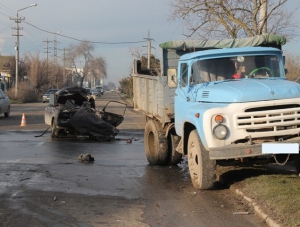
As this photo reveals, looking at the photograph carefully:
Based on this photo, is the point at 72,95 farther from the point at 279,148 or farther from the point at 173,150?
the point at 279,148

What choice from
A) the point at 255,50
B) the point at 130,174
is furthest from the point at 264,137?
the point at 130,174

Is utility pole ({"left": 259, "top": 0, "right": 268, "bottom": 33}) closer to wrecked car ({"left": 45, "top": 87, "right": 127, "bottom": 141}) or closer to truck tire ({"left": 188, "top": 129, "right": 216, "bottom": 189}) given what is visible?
wrecked car ({"left": 45, "top": 87, "right": 127, "bottom": 141})

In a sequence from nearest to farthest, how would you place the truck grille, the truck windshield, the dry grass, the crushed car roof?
1. the dry grass
2. the truck grille
3. the truck windshield
4. the crushed car roof

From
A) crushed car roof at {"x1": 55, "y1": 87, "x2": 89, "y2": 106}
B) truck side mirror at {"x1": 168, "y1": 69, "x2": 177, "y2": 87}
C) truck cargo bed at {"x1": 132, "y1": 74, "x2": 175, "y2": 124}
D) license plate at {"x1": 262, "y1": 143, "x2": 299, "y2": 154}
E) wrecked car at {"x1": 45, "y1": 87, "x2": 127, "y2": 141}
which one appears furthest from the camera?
crushed car roof at {"x1": 55, "y1": 87, "x2": 89, "y2": 106}

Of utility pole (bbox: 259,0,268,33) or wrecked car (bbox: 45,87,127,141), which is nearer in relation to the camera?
utility pole (bbox: 259,0,268,33)

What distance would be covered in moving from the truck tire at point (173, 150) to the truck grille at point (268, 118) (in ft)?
12.3

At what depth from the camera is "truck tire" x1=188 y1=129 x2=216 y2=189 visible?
8266 millimetres

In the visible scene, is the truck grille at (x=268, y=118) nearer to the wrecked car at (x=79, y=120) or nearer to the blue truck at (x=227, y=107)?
the blue truck at (x=227, y=107)

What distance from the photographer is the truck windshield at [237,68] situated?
9055 millimetres

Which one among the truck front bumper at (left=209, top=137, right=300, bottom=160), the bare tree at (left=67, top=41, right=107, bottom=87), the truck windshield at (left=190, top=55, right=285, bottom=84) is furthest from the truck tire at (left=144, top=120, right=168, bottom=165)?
the bare tree at (left=67, top=41, right=107, bottom=87)

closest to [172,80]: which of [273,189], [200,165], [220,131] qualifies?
[200,165]

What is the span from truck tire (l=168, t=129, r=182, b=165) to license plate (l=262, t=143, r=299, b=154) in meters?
3.98

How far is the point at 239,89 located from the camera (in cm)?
798

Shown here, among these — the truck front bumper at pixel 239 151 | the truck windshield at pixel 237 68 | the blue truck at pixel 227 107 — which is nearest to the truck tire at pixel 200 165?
the blue truck at pixel 227 107
